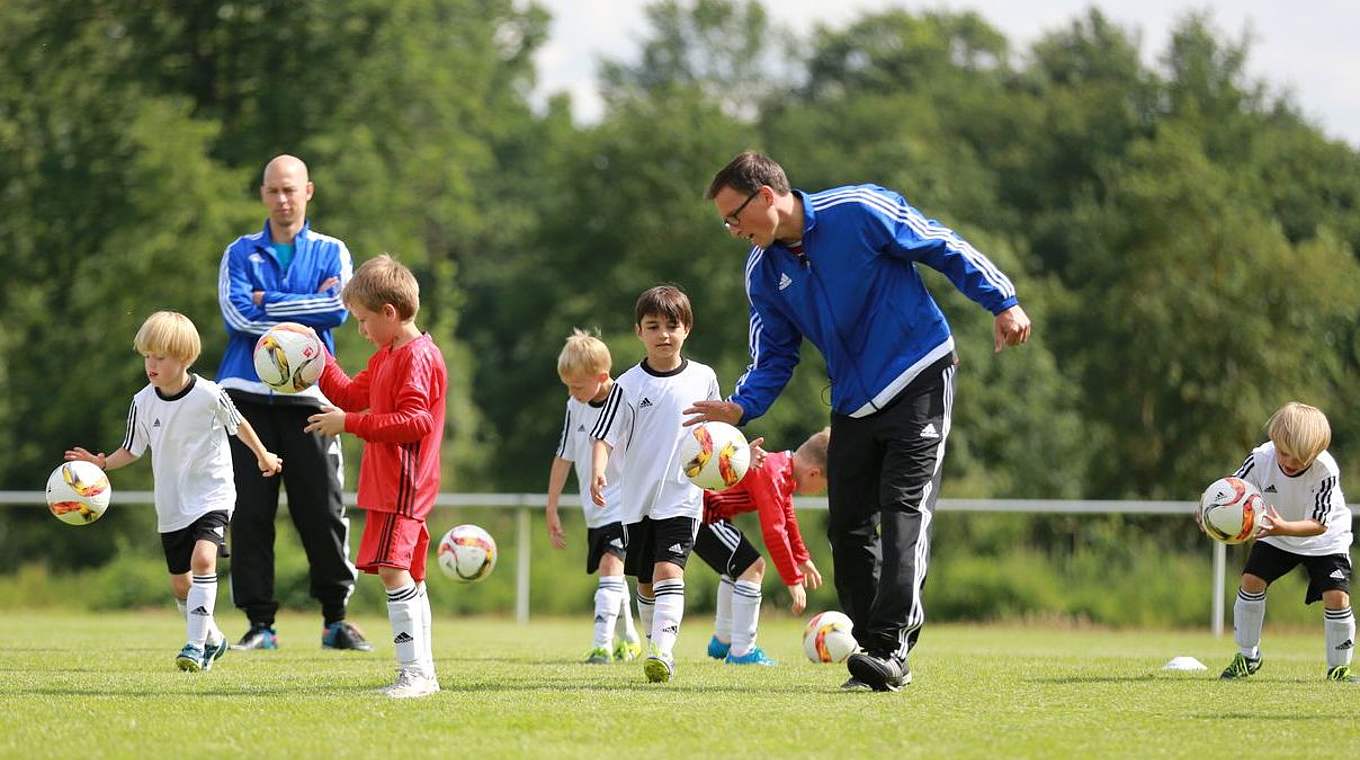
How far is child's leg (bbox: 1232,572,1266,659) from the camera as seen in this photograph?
8.81 meters

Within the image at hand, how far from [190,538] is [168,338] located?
1.00 metres

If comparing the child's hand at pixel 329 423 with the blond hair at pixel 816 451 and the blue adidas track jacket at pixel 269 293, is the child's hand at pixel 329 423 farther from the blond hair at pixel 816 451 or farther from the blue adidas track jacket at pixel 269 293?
the blond hair at pixel 816 451

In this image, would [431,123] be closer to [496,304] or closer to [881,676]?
[496,304]

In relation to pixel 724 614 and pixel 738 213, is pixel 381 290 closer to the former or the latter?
pixel 738 213

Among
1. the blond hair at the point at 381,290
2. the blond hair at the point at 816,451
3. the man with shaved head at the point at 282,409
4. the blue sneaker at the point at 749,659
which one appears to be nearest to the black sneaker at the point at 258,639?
the man with shaved head at the point at 282,409

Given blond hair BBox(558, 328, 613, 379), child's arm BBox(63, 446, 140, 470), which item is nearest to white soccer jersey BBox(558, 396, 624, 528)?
blond hair BBox(558, 328, 613, 379)

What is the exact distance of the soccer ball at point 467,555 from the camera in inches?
374

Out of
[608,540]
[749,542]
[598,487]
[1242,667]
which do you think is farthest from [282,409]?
[1242,667]

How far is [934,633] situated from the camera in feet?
53.9

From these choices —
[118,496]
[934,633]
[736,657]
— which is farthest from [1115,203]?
[736,657]

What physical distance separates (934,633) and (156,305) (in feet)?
51.9

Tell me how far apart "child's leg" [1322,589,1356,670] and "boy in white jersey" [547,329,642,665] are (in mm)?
3617

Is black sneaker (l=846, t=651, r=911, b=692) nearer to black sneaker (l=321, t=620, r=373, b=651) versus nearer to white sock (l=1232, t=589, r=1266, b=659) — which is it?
white sock (l=1232, t=589, r=1266, b=659)

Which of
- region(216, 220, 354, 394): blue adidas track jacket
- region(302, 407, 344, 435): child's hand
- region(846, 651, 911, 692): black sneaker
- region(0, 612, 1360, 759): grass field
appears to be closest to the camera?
region(0, 612, 1360, 759): grass field
